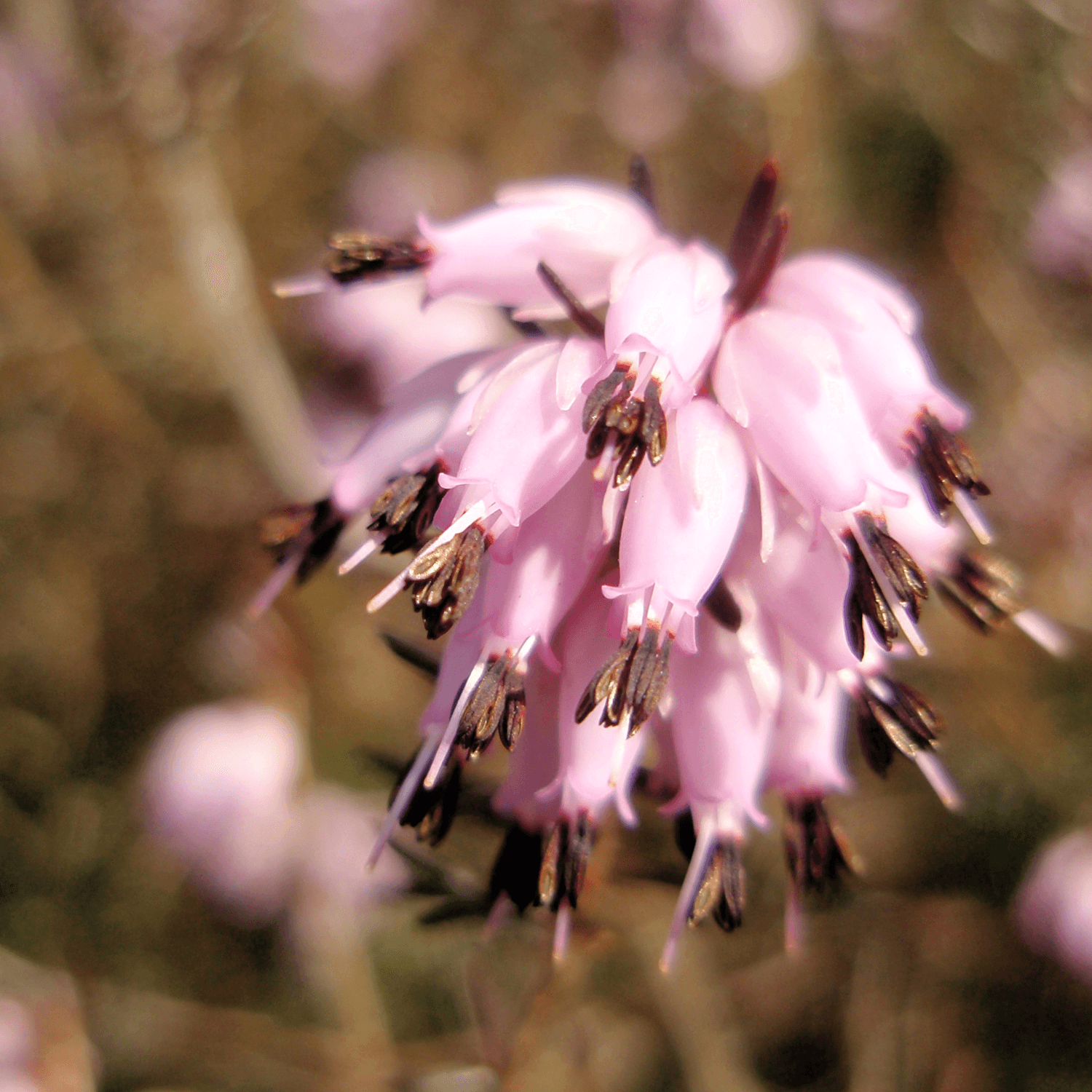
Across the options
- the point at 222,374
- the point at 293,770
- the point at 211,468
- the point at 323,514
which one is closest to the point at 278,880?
the point at 293,770

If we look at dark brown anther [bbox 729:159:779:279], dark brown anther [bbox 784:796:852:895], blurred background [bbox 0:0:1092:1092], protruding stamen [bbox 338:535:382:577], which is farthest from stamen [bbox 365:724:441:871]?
blurred background [bbox 0:0:1092:1092]

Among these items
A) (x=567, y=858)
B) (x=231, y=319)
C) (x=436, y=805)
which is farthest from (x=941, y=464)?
(x=231, y=319)

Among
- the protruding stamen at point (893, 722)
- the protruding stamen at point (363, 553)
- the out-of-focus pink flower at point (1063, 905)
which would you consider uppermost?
the protruding stamen at point (893, 722)

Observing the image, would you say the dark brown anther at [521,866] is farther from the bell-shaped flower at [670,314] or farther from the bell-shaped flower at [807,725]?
the bell-shaped flower at [670,314]

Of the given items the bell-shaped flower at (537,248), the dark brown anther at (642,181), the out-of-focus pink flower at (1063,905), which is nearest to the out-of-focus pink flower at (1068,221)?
the out-of-focus pink flower at (1063,905)

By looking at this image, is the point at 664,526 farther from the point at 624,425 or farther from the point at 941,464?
the point at 941,464

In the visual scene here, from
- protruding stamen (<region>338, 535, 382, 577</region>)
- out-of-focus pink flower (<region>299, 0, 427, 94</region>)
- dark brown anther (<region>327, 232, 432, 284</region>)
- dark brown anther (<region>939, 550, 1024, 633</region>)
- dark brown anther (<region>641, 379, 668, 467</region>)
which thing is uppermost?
dark brown anther (<region>641, 379, 668, 467</region>)

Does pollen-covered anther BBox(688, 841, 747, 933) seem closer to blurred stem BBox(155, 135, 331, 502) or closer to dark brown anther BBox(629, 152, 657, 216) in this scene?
dark brown anther BBox(629, 152, 657, 216)
